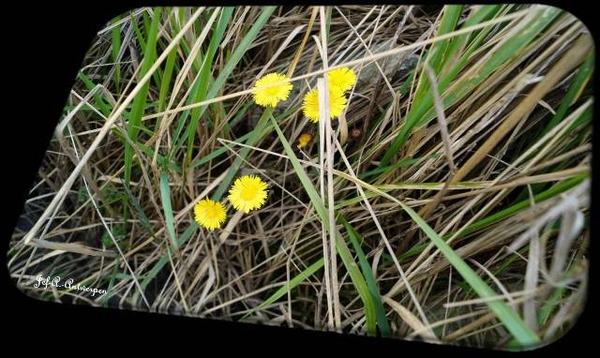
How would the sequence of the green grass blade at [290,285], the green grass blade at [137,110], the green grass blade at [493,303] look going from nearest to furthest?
the green grass blade at [493,303]
the green grass blade at [290,285]
the green grass blade at [137,110]

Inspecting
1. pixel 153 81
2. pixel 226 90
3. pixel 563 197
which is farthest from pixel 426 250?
pixel 153 81

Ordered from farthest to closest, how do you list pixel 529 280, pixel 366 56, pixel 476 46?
pixel 366 56 → pixel 476 46 → pixel 529 280

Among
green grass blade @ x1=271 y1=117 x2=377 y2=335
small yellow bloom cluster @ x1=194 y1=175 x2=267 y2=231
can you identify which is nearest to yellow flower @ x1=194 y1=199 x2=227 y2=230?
small yellow bloom cluster @ x1=194 y1=175 x2=267 y2=231

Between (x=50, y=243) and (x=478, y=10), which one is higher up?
(x=478, y=10)

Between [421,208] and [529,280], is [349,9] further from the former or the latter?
[529,280]

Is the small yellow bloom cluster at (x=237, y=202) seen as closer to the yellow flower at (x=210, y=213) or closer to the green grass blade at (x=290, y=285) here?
the yellow flower at (x=210, y=213)

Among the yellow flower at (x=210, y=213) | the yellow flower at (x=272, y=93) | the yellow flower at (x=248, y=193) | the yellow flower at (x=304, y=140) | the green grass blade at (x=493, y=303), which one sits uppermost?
the yellow flower at (x=272, y=93)

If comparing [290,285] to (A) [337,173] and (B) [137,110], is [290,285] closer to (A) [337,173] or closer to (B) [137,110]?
(A) [337,173]

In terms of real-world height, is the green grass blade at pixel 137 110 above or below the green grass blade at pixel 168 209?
above

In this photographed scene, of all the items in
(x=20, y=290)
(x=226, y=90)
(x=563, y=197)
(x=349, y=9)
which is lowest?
(x=20, y=290)

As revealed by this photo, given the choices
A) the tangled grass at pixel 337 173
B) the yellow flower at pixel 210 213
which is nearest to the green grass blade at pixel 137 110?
the tangled grass at pixel 337 173
